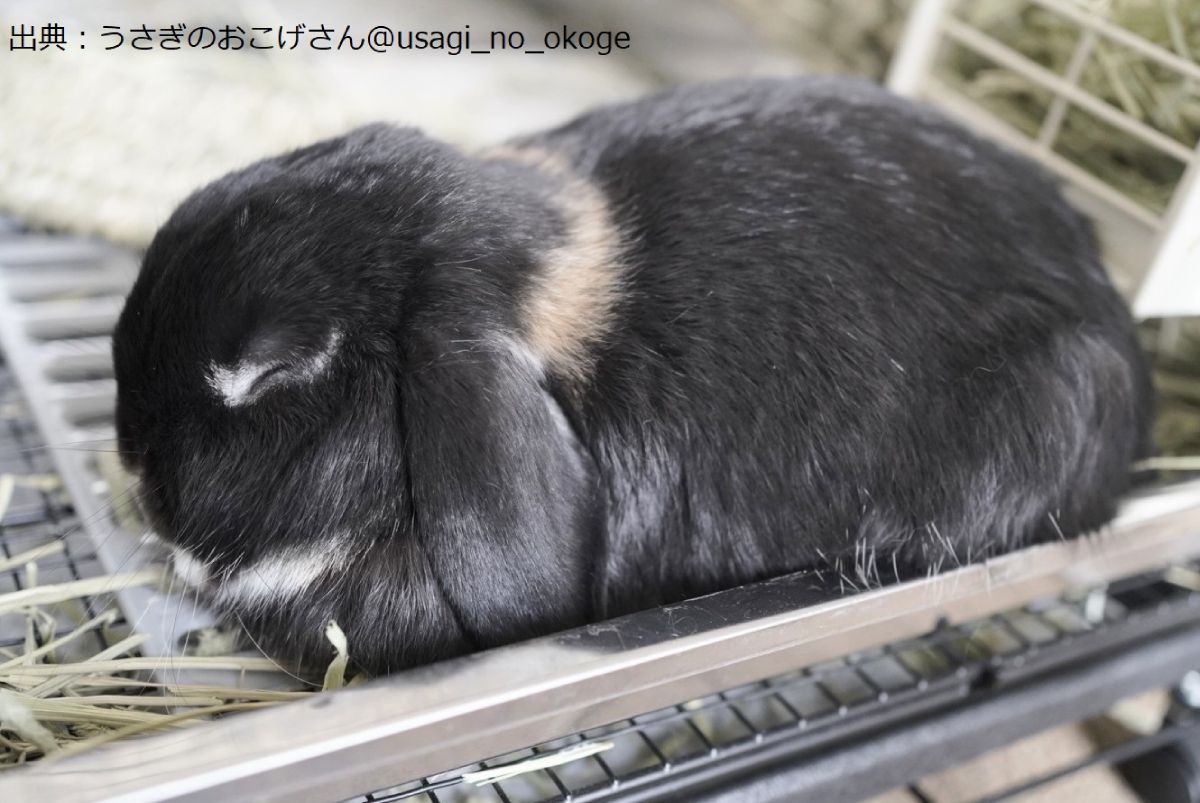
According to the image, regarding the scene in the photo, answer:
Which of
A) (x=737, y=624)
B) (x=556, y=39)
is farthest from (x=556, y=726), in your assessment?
(x=556, y=39)

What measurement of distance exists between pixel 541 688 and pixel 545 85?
1.33 metres

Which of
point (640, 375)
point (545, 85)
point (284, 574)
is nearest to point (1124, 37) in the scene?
point (640, 375)

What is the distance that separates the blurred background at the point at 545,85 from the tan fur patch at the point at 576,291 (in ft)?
1.66

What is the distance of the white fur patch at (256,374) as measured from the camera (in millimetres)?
707

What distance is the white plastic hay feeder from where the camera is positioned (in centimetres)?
101

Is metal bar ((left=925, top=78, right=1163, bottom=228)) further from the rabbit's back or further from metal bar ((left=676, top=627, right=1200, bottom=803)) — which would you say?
metal bar ((left=676, top=627, right=1200, bottom=803))

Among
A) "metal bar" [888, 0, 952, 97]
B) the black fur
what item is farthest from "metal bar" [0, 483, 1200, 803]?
"metal bar" [888, 0, 952, 97]

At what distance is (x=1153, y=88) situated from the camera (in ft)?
3.55

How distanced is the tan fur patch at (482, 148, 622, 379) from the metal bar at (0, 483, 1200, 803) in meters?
0.20

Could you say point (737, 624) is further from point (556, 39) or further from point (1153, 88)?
point (556, 39)

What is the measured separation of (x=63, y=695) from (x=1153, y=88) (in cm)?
111

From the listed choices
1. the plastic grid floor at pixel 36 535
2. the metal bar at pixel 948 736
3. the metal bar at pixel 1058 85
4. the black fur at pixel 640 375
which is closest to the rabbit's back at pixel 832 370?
the black fur at pixel 640 375

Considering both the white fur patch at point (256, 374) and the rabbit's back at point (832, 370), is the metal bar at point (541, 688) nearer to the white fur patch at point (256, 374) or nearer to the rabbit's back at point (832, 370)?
the rabbit's back at point (832, 370)

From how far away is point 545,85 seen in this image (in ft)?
5.94
